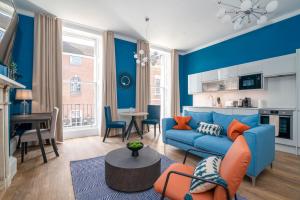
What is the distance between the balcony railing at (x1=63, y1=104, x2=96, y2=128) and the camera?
5.23 m

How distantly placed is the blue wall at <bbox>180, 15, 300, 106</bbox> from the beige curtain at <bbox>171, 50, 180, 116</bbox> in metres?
0.44

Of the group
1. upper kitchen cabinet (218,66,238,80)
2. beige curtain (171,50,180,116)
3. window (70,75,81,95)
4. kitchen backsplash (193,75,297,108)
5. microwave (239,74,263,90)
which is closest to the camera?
kitchen backsplash (193,75,297,108)

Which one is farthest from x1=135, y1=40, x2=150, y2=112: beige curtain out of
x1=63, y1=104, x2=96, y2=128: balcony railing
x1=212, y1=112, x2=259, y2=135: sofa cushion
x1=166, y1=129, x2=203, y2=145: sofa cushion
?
x1=212, y1=112, x2=259, y2=135: sofa cushion

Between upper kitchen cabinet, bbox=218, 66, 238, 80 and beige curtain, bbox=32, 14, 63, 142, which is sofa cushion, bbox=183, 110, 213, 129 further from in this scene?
beige curtain, bbox=32, 14, 63, 142

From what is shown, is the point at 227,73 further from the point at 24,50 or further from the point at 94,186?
the point at 24,50

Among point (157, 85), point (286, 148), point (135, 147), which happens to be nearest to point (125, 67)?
point (157, 85)

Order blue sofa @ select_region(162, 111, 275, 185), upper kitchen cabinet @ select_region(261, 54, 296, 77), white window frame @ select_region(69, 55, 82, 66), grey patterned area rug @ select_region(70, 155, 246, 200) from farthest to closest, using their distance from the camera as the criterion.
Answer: white window frame @ select_region(69, 55, 82, 66) → upper kitchen cabinet @ select_region(261, 54, 296, 77) → blue sofa @ select_region(162, 111, 275, 185) → grey patterned area rug @ select_region(70, 155, 246, 200)

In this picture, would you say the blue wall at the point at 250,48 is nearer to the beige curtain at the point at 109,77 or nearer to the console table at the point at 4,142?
the beige curtain at the point at 109,77

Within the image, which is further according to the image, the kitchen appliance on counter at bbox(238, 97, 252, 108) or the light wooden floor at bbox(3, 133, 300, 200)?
the kitchen appliance on counter at bbox(238, 97, 252, 108)

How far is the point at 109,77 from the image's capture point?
4.92 m

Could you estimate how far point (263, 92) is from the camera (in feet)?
14.0

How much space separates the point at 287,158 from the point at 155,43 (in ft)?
16.3

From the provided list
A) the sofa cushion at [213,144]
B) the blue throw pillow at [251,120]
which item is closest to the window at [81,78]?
the sofa cushion at [213,144]

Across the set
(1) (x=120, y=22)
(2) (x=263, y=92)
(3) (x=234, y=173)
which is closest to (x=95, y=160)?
(3) (x=234, y=173)
